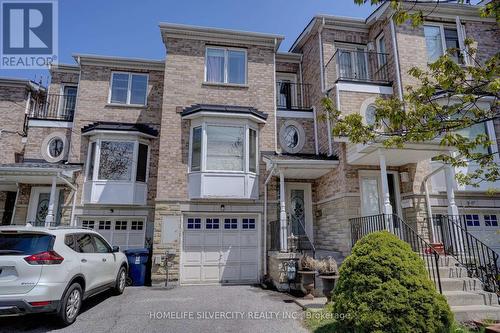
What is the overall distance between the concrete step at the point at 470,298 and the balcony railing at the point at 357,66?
7.57m

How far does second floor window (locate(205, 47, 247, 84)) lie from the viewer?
38.8 feet

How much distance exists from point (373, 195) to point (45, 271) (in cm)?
904

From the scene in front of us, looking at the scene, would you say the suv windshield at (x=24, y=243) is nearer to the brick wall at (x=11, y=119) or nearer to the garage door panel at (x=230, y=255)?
the garage door panel at (x=230, y=255)

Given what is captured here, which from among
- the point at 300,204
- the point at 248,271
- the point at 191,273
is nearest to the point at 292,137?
the point at 300,204

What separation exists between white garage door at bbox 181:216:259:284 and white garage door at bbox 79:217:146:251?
2.29 m

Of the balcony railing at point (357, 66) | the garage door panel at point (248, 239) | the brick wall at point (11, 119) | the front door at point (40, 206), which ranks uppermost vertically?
the balcony railing at point (357, 66)

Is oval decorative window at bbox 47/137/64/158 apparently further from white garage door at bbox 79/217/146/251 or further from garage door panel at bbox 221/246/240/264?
garage door panel at bbox 221/246/240/264

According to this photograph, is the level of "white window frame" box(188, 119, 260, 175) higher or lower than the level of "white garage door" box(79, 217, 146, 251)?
higher

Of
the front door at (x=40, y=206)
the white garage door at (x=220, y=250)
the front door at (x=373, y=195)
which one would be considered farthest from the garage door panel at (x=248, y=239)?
the front door at (x=40, y=206)

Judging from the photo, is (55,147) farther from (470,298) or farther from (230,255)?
(470,298)

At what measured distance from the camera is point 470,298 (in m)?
6.19

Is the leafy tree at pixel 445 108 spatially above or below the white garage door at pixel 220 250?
above

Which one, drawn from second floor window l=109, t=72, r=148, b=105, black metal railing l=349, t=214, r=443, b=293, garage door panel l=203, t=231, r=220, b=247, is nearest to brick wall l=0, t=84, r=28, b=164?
second floor window l=109, t=72, r=148, b=105

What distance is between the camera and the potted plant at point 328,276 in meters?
6.70
